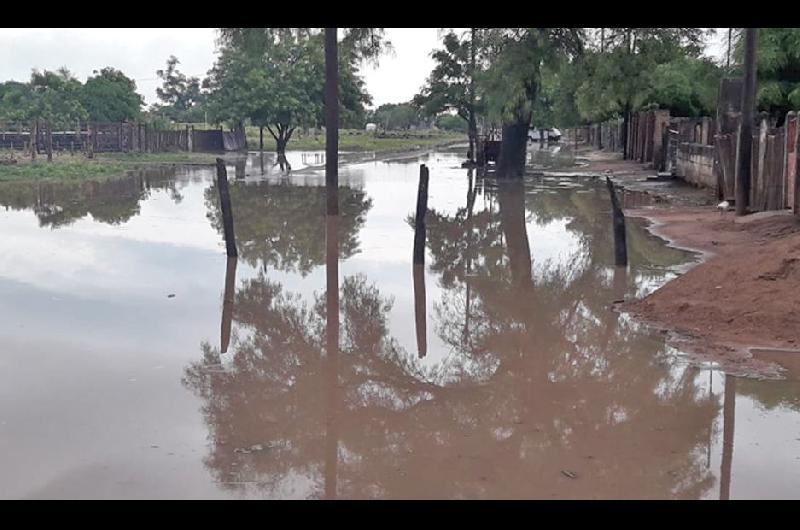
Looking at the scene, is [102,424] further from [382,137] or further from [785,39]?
[382,137]

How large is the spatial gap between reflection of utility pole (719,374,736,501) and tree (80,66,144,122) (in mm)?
59358

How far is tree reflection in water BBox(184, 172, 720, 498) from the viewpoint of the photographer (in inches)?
236

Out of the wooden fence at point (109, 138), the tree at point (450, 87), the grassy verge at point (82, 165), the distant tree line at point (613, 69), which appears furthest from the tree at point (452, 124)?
the distant tree line at point (613, 69)

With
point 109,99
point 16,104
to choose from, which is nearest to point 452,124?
point 109,99

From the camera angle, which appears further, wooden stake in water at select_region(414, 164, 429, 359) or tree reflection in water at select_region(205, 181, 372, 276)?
tree reflection in water at select_region(205, 181, 372, 276)

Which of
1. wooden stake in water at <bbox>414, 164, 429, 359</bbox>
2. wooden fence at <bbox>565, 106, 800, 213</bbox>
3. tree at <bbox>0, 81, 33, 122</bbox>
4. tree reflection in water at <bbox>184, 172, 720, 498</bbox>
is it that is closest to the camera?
tree reflection in water at <bbox>184, 172, 720, 498</bbox>

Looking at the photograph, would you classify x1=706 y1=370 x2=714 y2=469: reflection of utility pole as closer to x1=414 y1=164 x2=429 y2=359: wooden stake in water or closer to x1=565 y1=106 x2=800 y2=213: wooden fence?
x1=414 y1=164 x2=429 y2=359: wooden stake in water

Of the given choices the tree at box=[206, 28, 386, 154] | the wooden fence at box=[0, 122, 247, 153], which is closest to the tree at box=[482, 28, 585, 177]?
the tree at box=[206, 28, 386, 154]

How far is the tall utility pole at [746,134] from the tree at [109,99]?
5166cm

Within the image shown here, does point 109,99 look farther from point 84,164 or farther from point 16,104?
point 84,164

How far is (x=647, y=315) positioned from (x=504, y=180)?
962 inches

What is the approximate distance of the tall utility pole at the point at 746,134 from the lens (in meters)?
18.2

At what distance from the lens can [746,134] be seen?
60.9 feet

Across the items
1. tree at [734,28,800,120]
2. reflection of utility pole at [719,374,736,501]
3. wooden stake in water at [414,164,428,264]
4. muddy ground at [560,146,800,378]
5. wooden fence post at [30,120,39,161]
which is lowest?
reflection of utility pole at [719,374,736,501]
